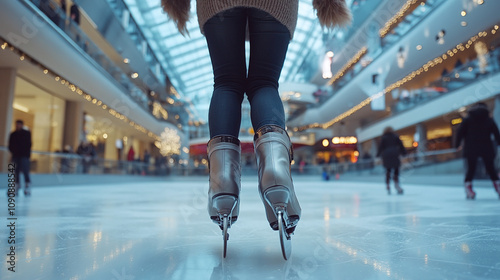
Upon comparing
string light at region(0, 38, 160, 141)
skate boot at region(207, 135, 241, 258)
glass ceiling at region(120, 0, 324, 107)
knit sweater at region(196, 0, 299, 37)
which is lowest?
skate boot at region(207, 135, 241, 258)

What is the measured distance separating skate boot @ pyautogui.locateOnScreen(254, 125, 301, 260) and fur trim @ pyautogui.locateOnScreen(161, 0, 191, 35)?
0.61m

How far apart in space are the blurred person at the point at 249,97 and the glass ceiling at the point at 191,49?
36.9 ft

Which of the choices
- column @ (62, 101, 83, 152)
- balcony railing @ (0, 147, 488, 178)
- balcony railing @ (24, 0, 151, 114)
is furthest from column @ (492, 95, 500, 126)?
column @ (62, 101, 83, 152)

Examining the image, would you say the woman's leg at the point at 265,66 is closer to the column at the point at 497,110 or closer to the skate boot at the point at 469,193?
the skate boot at the point at 469,193

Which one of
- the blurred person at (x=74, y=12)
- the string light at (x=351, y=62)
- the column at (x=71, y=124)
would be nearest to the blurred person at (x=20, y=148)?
the blurred person at (x=74, y=12)

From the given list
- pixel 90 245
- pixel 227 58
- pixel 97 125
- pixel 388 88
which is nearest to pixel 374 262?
pixel 227 58

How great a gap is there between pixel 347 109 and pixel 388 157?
20.6 meters

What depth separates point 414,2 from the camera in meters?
13.6

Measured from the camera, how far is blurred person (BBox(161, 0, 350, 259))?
0.98 m

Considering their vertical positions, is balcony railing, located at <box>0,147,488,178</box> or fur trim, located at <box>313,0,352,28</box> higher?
fur trim, located at <box>313,0,352,28</box>

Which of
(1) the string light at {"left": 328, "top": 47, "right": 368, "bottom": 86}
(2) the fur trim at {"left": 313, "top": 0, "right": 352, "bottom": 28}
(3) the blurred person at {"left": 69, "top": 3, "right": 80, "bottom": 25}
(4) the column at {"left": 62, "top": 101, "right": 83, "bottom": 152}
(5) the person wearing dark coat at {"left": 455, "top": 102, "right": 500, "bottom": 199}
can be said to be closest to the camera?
(2) the fur trim at {"left": 313, "top": 0, "right": 352, "bottom": 28}

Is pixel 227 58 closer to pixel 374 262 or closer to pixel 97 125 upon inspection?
pixel 374 262

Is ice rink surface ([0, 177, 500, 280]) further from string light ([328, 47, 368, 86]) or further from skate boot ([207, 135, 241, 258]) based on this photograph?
string light ([328, 47, 368, 86])

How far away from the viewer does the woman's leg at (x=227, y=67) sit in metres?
1.13
